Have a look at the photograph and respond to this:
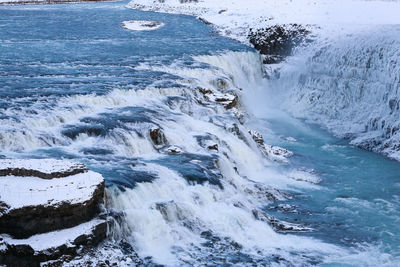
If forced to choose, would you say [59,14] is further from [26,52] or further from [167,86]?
[167,86]

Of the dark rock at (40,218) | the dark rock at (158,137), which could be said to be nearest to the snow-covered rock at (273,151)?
the dark rock at (158,137)

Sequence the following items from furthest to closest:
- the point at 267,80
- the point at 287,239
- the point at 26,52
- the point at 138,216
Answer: the point at 267,80 → the point at 26,52 → the point at 287,239 → the point at 138,216

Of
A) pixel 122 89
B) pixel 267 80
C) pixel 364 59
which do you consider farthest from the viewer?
pixel 267 80

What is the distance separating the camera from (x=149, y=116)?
1762 centimetres

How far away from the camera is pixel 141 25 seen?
4041 cm

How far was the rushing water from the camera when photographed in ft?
38.4

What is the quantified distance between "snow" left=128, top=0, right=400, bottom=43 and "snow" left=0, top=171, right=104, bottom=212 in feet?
73.8

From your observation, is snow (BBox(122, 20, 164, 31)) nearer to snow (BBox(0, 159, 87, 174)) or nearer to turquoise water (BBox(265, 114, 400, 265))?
turquoise water (BBox(265, 114, 400, 265))

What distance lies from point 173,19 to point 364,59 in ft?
80.2

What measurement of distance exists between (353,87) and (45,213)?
59.7ft

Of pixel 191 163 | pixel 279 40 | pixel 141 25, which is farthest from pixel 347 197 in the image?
pixel 141 25

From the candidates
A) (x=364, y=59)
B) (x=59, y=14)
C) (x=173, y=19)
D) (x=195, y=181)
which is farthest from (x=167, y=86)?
(x=59, y=14)

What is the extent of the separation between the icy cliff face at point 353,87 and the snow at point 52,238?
13.4m

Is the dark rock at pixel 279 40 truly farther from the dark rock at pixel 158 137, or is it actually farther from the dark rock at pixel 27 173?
the dark rock at pixel 27 173
